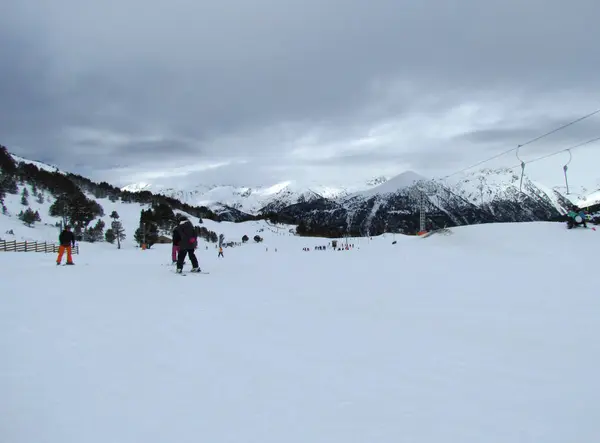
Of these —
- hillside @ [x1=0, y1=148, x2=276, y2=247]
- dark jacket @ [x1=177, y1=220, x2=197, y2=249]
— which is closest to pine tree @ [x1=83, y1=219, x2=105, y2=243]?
hillside @ [x1=0, y1=148, x2=276, y2=247]

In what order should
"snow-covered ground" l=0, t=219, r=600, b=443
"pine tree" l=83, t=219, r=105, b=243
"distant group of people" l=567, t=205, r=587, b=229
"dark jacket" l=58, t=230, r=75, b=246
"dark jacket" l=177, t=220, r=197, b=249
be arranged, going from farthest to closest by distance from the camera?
"pine tree" l=83, t=219, r=105, b=243 → "distant group of people" l=567, t=205, r=587, b=229 → "dark jacket" l=58, t=230, r=75, b=246 → "dark jacket" l=177, t=220, r=197, b=249 → "snow-covered ground" l=0, t=219, r=600, b=443

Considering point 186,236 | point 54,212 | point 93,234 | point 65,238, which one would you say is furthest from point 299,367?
point 54,212

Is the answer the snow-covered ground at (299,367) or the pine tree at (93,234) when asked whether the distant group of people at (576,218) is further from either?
the pine tree at (93,234)

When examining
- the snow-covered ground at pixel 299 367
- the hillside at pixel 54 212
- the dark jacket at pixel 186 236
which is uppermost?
the hillside at pixel 54 212

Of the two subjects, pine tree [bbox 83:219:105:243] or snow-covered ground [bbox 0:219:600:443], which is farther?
pine tree [bbox 83:219:105:243]

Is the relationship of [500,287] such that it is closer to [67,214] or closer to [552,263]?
[552,263]

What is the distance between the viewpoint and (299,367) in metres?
3.77

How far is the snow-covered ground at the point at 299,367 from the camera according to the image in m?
2.66

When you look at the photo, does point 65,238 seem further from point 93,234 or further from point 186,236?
point 93,234

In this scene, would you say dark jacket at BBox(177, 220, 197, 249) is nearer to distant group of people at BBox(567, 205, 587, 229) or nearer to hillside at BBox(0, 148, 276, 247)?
distant group of people at BBox(567, 205, 587, 229)

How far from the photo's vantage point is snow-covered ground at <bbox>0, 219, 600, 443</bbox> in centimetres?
266

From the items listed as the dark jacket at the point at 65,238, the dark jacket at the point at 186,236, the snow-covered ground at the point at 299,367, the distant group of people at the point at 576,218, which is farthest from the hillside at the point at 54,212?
the distant group of people at the point at 576,218

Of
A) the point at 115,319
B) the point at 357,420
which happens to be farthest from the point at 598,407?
the point at 115,319

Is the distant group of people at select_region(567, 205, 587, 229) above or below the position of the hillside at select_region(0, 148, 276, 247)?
below
